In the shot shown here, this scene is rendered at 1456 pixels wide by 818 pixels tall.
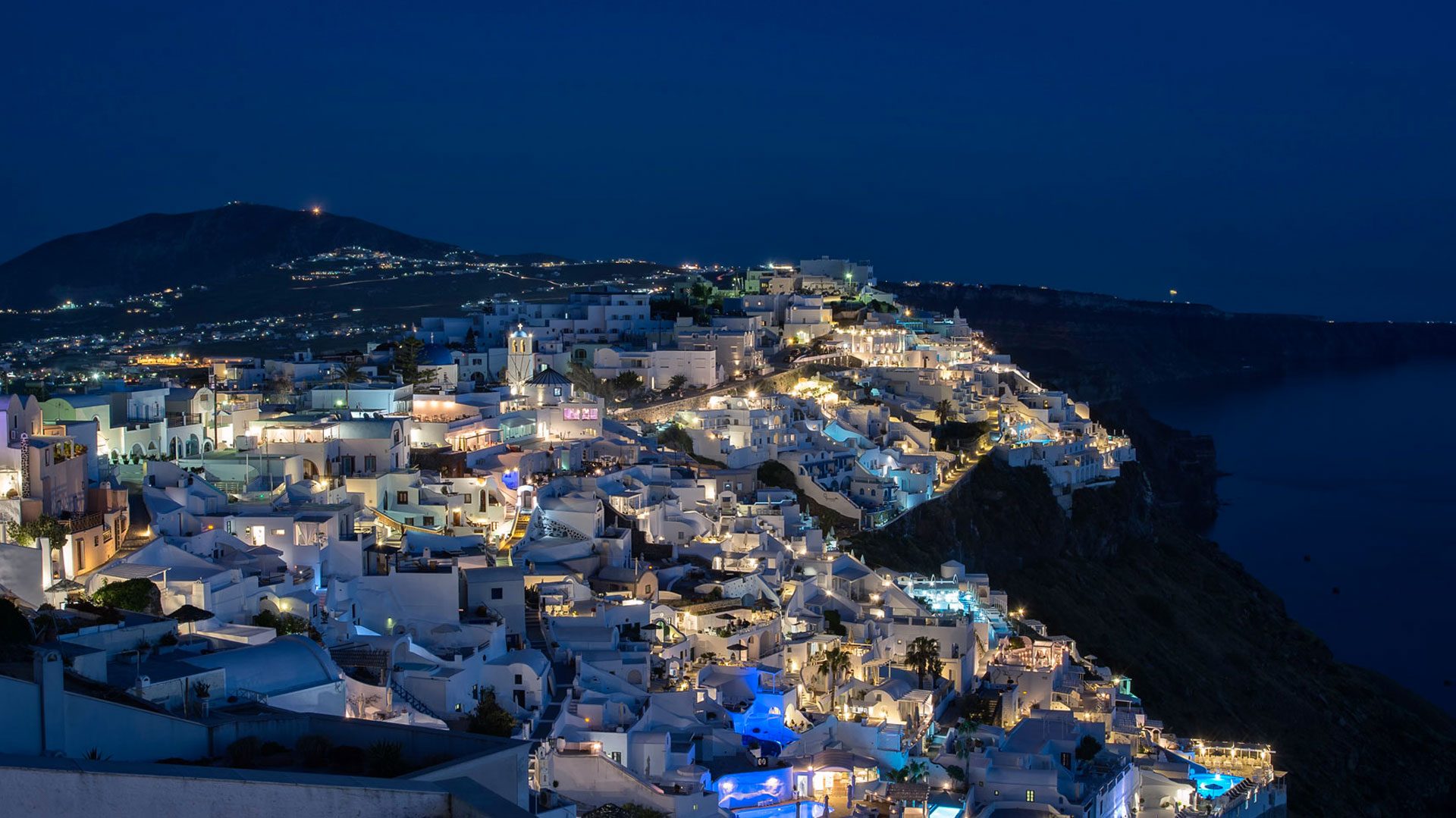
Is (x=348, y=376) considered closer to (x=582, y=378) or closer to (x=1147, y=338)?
(x=582, y=378)

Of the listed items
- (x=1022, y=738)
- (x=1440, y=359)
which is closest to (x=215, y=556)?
(x=1022, y=738)

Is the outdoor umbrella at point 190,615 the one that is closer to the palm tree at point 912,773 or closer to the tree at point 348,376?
the palm tree at point 912,773

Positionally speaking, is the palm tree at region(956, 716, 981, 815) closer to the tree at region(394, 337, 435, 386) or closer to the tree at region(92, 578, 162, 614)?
the tree at region(92, 578, 162, 614)

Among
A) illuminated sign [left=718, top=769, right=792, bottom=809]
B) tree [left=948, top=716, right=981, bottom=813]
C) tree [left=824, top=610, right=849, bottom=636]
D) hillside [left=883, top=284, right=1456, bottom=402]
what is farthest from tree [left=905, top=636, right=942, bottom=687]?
hillside [left=883, top=284, right=1456, bottom=402]

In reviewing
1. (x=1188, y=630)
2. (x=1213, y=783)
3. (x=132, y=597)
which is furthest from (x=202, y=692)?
(x=1188, y=630)

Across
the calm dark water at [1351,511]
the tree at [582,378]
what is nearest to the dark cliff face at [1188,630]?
the calm dark water at [1351,511]

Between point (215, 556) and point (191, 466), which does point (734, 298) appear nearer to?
point (191, 466)
